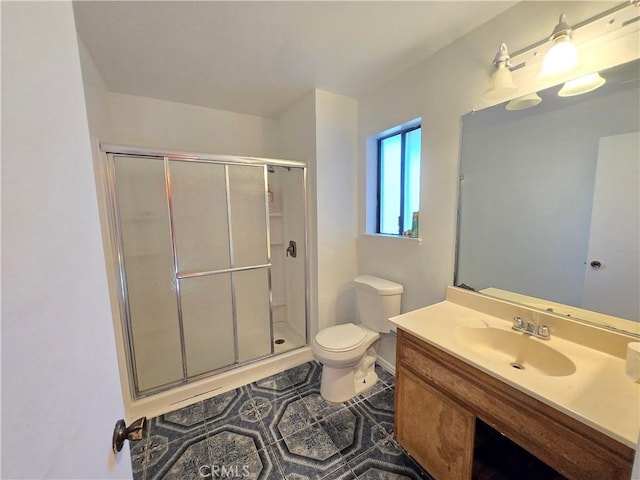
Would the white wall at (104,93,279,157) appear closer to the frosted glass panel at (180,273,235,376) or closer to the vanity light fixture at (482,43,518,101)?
the frosted glass panel at (180,273,235,376)

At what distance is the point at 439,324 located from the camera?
1.30m

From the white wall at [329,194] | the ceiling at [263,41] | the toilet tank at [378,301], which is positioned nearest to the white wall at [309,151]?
the white wall at [329,194]

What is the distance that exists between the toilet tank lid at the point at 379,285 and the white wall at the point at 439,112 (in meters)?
0.06

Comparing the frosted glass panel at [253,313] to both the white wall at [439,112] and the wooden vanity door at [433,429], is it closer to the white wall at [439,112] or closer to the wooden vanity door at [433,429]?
the white wall at [439,112]

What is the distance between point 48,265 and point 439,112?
6.15 feet

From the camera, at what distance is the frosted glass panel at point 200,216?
1.90 m

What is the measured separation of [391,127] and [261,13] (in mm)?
1088

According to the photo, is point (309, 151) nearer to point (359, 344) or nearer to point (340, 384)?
point (359, 344)

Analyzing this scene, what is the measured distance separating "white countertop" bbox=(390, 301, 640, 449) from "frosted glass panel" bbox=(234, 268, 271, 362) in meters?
1.42

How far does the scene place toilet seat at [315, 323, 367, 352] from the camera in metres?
1.74

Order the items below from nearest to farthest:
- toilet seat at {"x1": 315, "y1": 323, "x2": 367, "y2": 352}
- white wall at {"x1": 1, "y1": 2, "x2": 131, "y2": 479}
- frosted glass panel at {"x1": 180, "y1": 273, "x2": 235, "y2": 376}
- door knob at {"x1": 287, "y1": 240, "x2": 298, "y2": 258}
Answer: white wall at {"x1": 1, "y1": 2, "x2": 131, "y2": 479} → toilet seat at {"x1": 315, "y1": 323, "x2": 367, "y2": 352} → frosted glass panel at {"x1": 180, "y1": 273, "x2": 235, "y2": 376} → door knob at {"x1": 287, "y1": 240, "x2": 298, "y2": 258}

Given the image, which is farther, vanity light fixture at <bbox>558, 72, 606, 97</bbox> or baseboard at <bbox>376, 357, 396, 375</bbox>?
baseboard at <bbox>376, 357, 396, 375</bbox>

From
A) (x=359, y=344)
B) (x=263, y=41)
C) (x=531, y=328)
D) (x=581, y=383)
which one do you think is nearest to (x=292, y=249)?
(x=359, y=344)

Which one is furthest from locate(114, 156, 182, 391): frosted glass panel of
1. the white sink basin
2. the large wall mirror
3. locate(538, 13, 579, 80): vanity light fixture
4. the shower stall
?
locate(538, 13, 579, 80): vanity light fixture
